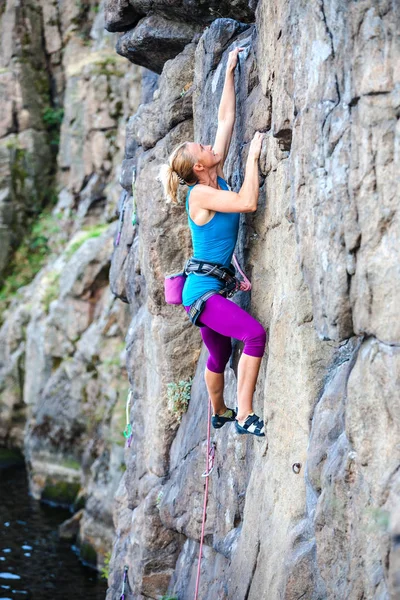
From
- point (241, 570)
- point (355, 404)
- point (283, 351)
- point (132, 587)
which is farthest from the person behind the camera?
point (132, 587)

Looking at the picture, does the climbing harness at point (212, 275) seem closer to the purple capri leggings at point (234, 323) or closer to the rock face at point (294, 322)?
the purple capri leggings at point (234, 323)

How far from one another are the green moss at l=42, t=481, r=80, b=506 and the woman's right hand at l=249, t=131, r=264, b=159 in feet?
43.6

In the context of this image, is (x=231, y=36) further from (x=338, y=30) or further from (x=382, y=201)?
(x=382, y=201)

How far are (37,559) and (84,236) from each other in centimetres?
857

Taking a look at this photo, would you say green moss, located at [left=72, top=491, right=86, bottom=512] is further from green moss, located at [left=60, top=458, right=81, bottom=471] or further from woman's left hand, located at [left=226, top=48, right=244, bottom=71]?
woman's left hand, located at [left=226, top=48, right=244, bottom=71]

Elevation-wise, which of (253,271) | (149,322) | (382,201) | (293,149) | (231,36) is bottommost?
(149,322)

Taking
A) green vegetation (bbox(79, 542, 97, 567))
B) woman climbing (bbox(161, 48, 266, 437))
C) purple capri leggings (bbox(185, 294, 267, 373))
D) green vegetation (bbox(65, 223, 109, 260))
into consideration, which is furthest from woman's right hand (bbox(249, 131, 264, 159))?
green vegetation (bbox(65, 223, 109, 260))

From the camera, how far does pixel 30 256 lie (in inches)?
982

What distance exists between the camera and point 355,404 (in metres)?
4.79

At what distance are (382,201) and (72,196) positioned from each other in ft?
65.4

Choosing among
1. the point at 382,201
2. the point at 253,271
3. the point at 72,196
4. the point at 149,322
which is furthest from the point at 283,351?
the point at 72,196

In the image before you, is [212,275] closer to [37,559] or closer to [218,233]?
[218,233]

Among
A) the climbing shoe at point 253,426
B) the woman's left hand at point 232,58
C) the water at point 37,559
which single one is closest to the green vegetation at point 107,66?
the water at point 37,559

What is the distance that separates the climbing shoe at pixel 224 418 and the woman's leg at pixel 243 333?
557 millimetres
